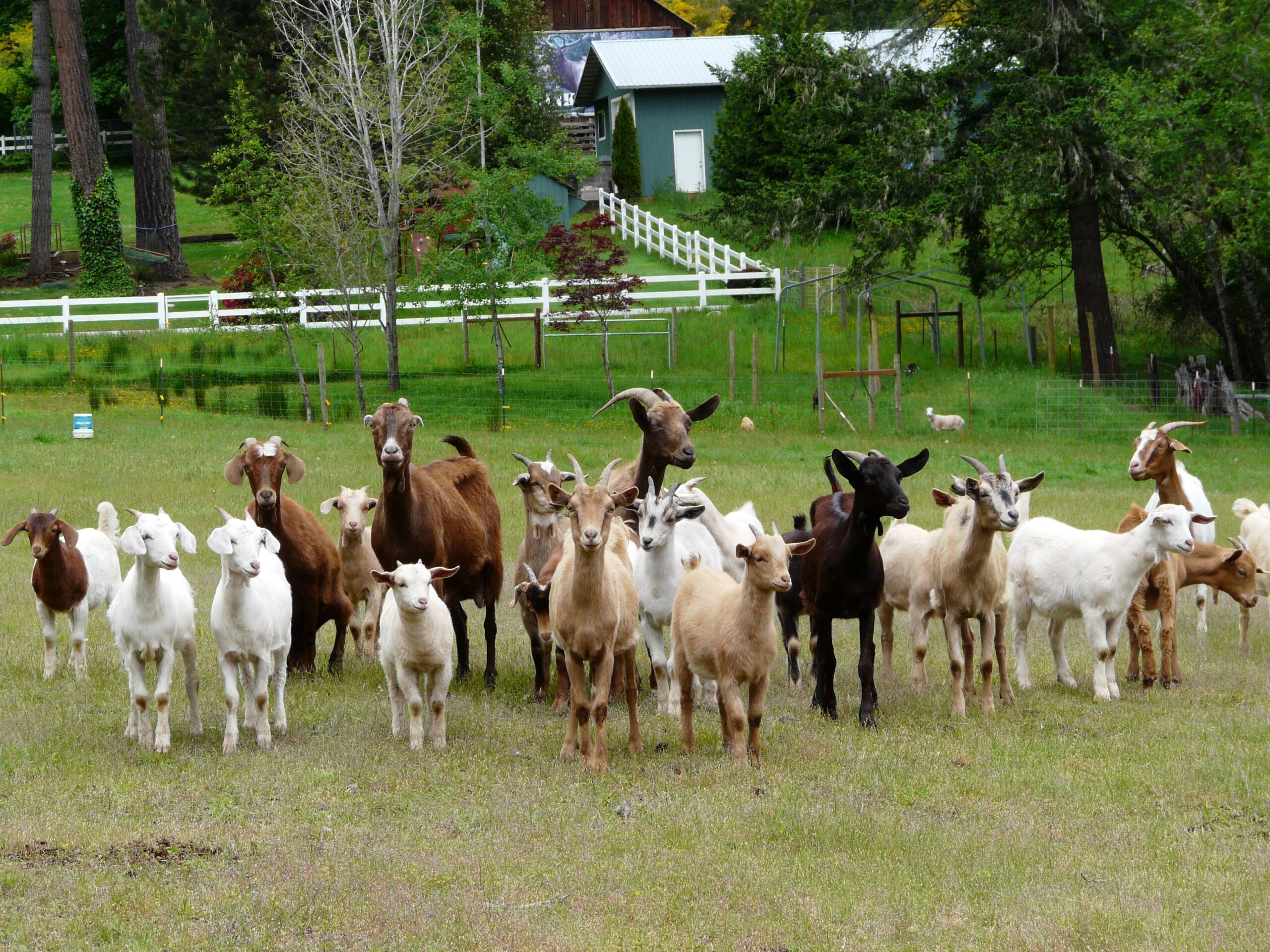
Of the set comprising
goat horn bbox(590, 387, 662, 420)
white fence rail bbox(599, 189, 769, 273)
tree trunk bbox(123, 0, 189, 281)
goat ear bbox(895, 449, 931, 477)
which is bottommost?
goat ear bbox(895, 449, 931, 477)

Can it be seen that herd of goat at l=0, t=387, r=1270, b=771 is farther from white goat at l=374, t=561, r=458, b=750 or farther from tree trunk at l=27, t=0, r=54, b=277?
tree trunk at l=27, t=0, r=54, b=277

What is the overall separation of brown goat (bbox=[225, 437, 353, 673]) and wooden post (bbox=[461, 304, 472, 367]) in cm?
1867

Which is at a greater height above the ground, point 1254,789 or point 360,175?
point 360,175

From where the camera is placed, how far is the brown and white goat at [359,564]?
36.5ft

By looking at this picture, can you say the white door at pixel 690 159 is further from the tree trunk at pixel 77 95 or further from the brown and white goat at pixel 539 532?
the brown and white goat at pixel 539 532

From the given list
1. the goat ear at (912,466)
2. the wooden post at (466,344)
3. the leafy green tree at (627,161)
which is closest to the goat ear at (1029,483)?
the goat ear at (912,466)

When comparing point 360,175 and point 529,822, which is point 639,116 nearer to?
point 360,175

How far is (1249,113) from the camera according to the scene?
23578mm

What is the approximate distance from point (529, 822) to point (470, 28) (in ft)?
82.6

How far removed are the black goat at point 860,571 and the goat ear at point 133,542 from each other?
4321mm

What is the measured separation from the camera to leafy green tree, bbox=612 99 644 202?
1871 inches

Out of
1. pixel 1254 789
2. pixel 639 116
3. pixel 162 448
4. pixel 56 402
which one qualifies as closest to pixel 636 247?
pixel 639 116

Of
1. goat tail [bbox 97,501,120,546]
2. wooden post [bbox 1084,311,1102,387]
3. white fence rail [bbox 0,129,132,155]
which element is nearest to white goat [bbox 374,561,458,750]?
goat tail [bbox 97,501,120,546]

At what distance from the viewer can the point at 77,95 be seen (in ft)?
124
